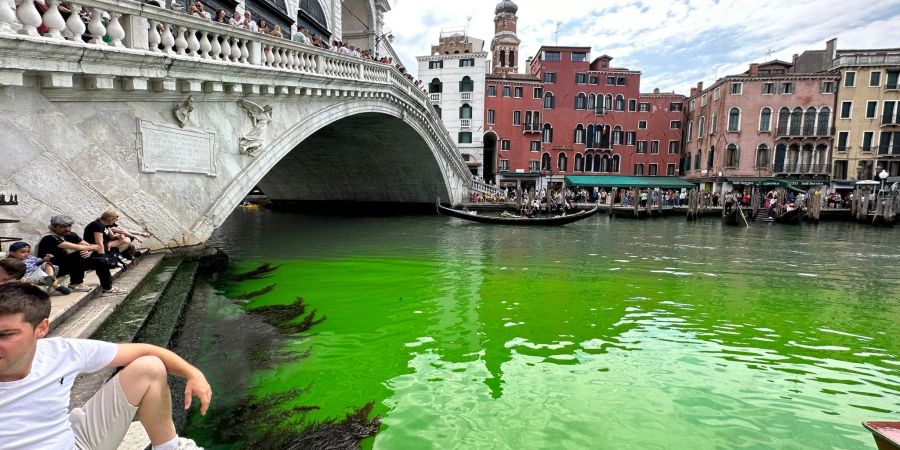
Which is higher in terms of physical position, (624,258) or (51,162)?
(51,162)

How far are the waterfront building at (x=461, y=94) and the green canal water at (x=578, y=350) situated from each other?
20.1m

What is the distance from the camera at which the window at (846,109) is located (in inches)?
963

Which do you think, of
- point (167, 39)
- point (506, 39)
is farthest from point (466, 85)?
point (167, 39)

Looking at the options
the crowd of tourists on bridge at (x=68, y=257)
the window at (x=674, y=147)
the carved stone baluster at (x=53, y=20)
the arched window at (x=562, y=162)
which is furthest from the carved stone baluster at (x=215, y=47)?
the window at (x=674, y=147)

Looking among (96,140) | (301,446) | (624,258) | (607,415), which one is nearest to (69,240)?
(96,140)

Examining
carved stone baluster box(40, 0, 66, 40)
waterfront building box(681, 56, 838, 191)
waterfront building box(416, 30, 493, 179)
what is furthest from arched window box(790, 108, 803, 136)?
carved stone baluster box(40, 0, 66, 40)

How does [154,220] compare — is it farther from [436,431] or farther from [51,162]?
[436,431]

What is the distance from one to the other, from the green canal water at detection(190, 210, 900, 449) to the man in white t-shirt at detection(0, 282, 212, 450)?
1162 millimetres

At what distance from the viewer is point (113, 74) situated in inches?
203

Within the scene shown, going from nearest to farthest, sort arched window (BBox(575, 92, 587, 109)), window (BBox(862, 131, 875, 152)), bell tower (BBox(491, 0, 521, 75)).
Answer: window (BBox(862, 131, 875, 152)) < arched window (BBox(575, 92, 587, 109)) < bell tower (BBox(491, 0, 521, 75))

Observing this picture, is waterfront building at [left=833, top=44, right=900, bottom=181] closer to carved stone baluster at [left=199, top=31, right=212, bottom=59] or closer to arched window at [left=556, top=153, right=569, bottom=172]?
arched window at [left=556, top=153, right=569, bottom=172]

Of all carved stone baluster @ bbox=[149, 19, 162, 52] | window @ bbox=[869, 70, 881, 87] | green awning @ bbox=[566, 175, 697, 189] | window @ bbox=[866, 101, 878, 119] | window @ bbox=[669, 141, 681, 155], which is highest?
window @ bbox=[869, 70, 881, 87]

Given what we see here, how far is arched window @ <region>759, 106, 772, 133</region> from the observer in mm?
25328

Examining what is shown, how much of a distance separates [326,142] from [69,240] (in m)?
12.6
